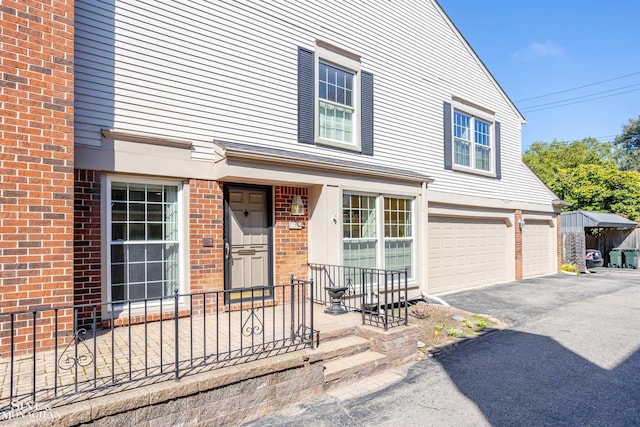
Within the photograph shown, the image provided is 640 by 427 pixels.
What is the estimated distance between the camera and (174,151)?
18.9 ft

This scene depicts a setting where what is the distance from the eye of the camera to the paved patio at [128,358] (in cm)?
324

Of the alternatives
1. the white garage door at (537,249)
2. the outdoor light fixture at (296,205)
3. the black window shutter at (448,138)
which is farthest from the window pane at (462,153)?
the outdoor light fixture at (296,205)

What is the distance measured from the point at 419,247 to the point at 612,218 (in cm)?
1402

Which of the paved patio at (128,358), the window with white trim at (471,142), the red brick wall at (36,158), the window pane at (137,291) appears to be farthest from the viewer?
the window with white trim at (471,142)

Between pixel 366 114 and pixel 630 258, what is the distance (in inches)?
662

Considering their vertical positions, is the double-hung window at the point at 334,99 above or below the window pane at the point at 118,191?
above

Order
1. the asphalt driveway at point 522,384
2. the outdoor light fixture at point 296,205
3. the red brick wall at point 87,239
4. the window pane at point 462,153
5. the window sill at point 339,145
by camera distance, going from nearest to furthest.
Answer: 1. the asphalt driveway at point 522,384
2. the red brick wall at point 87,239
3. the outdoor light fixture at point 296,205
4. the window sill at point 339,145
5. the window pane at point 462,153

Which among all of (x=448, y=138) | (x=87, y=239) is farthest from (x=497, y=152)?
(x=87, y=239)

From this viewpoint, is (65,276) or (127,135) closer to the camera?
(65,276)

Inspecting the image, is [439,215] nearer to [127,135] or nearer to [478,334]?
[478,334]

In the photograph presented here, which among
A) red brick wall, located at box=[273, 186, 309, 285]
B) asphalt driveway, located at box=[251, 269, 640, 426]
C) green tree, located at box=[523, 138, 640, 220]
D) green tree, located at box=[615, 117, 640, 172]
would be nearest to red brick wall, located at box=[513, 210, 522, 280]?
asphalt driveway, located at box=[251, 269, 640, 426]

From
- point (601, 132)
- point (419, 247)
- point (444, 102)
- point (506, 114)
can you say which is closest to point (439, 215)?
point (419, 247)

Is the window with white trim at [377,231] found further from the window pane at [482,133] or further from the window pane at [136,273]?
the window pane at [482,133]

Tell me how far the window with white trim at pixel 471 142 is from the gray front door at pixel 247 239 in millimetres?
6348
